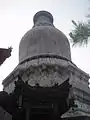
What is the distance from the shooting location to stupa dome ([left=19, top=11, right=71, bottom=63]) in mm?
14719

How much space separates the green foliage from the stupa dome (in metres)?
6.81

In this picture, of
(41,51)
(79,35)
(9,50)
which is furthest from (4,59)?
(79,35)

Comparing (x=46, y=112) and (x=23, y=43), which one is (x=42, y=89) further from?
(x=23, y=43)

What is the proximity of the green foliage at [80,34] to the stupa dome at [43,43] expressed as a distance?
681 cm

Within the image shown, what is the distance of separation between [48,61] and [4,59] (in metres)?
3.06

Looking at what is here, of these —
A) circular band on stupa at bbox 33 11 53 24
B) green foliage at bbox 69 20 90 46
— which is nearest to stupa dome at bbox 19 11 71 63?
circular band on stupa at bbox 33 11 53 24

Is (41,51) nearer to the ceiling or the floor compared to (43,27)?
nearer to the floor

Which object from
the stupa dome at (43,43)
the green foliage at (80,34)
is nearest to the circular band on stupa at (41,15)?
the stupa dome at (43,43)

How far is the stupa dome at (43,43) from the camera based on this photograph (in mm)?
14719

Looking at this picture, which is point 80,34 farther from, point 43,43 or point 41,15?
point 41,15

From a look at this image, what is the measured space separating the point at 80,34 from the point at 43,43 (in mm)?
8069

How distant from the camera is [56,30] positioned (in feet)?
53.0

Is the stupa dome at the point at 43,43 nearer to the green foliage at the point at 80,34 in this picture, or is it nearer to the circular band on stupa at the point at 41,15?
the circular band on stupa at the point at 41,15

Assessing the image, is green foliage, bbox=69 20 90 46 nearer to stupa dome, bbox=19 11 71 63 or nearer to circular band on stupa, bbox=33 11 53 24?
stupa dome, bbox=19 11 71 63
